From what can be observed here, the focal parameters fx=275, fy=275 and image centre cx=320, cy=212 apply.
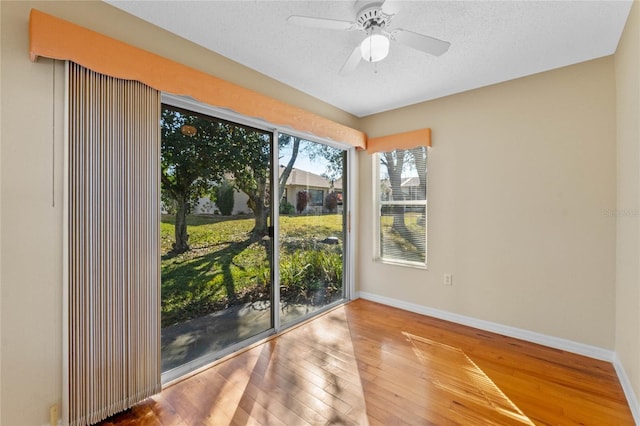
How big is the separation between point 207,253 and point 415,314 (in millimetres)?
2448

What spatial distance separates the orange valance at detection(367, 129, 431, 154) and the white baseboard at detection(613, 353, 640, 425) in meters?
2.44

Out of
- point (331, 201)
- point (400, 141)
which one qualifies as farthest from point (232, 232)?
point (400, 141)

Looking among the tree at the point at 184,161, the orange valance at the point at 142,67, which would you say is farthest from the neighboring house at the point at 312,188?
the tree at the point at 184,161

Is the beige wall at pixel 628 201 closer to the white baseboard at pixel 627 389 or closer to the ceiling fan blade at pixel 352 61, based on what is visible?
the white baseboard at pixel 627 389

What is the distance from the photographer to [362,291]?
3.84m

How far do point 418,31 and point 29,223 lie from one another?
2.65 m

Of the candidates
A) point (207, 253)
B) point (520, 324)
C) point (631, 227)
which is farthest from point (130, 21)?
point (520, 324)

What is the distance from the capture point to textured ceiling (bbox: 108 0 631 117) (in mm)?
1735

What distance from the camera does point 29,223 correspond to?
1.45 m

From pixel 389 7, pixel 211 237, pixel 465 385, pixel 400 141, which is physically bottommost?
pixel 465 385

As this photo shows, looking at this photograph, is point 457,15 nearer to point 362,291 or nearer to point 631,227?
point 631,227

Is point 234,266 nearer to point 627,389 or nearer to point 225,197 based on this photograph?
point 225,197

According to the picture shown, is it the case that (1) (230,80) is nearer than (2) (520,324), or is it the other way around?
(1) (230,80)

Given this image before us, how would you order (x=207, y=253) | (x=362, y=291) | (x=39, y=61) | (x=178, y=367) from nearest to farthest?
(x=39, y=61)
(x=178, y=367)
(x=207, y=253)
(x=362, y=291)
